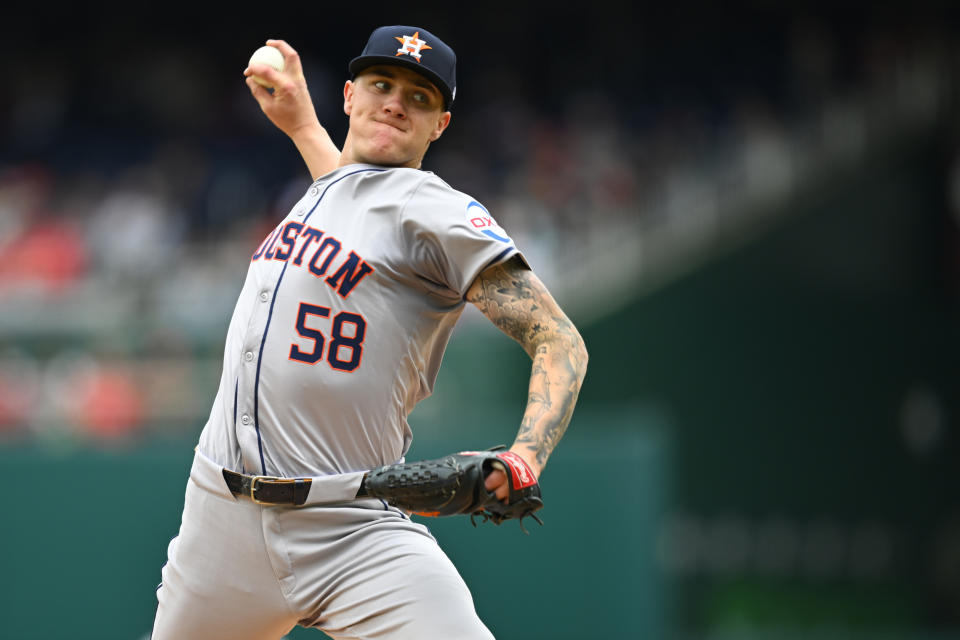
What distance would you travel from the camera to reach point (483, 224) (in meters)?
3.29

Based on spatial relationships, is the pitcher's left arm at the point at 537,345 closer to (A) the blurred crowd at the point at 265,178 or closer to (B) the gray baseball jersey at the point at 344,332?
(B) the gray baseball jersey at the point at 344,332

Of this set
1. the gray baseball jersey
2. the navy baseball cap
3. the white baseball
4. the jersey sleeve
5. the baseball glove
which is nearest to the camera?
the baseball glove

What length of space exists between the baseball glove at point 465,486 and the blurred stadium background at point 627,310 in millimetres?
3951

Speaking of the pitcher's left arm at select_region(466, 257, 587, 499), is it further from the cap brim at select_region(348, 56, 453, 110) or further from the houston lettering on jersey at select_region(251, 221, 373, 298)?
the cap brim at select_region(348, 56, 453, 110)

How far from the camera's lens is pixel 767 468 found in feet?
37.0

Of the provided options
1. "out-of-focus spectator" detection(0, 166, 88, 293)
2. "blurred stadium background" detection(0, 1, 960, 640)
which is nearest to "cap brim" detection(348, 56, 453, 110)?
"blurred stadium background" detection(0, 1, 960, 640)

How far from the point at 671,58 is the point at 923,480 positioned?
5.34 m

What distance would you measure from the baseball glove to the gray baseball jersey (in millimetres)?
337

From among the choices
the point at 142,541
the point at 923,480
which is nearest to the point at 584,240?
the point at 923,480

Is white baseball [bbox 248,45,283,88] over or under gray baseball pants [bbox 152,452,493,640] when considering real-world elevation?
over

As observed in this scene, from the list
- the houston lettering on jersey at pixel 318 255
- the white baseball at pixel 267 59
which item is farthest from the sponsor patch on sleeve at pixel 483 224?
the white baseball at pixel 267 59

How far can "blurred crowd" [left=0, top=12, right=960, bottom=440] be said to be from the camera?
8.49 metres

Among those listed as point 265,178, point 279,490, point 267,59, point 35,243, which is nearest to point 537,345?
point 279,490

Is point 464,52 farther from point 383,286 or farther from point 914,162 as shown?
point 383,286
